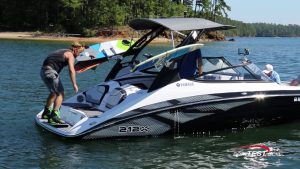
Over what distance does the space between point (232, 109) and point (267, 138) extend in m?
1.01

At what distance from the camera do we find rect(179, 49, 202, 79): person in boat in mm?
9931

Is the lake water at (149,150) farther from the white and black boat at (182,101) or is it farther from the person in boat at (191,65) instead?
the person in boat at (191,65)

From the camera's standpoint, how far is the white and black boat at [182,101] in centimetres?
934

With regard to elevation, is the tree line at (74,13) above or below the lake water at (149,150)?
above

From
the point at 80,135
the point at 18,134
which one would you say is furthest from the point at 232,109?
the point at 18,134

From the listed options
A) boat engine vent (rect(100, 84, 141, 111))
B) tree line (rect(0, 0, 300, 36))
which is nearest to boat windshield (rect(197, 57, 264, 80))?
boat engine vent (rect(100, 84, 141, 111))

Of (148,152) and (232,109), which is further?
(232,109)

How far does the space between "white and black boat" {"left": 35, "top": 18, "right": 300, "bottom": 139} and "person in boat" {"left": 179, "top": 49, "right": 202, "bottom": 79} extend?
0.20 meters

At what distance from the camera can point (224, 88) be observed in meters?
9.75

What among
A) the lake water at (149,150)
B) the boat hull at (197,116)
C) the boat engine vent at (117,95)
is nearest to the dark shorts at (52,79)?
the lake water at (149,150)

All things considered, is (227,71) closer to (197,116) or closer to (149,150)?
(197,116)

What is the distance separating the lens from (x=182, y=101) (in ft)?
31.0

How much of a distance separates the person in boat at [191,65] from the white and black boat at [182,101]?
0.67 feet

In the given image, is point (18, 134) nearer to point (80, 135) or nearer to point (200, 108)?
point (80, 135)
